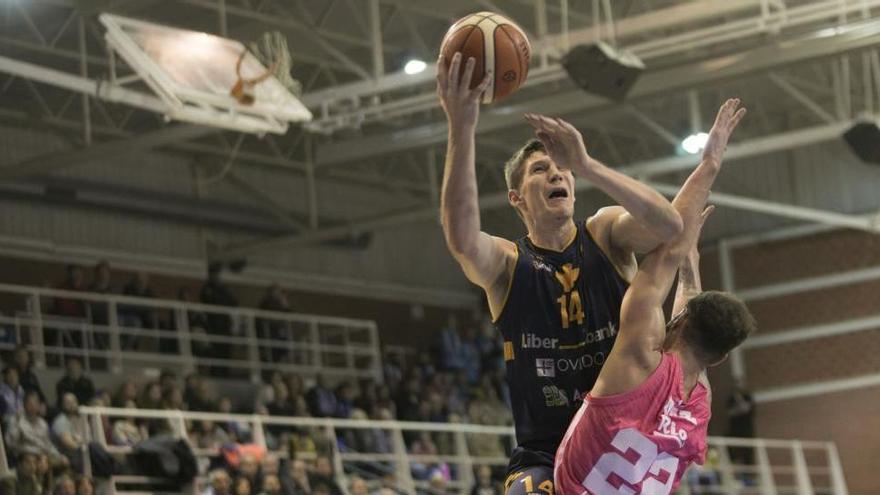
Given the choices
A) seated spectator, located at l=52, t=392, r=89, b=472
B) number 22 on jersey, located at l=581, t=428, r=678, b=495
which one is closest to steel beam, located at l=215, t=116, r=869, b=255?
seated spectator, located at l=52, t=392, r=89, b=472

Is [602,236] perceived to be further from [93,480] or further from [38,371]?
[38,371]

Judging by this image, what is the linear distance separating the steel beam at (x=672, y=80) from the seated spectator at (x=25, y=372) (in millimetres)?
6977

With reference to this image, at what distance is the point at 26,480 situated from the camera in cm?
1461

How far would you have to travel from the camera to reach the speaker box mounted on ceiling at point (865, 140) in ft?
63.9

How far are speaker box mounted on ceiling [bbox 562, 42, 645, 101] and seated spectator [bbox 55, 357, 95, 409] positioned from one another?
724 centimetres

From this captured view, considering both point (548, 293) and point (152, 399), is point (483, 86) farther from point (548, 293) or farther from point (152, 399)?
point (152, 399)

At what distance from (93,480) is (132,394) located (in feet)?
11.2

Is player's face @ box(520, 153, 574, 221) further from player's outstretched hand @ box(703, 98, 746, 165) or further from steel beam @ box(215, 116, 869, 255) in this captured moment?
steel beam @ box(215, 116, 869, 255)

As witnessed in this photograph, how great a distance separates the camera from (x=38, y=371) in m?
19.5

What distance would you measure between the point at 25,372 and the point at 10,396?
92cm

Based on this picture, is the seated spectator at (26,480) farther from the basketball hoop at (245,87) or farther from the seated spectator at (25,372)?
the basketball hoop at (245,87)

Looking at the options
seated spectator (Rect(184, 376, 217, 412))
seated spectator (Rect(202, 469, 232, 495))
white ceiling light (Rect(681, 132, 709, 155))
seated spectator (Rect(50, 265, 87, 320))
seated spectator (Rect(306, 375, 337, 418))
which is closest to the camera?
seated spectator (Rect(202, 469, 232, 495))

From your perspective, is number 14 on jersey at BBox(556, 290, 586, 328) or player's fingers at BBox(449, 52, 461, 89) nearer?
player's fingers at BBox(449, 52, 461, 89)

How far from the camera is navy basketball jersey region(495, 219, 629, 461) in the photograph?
5.68 m
